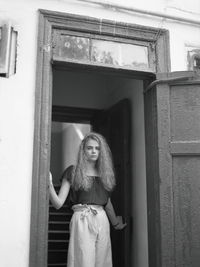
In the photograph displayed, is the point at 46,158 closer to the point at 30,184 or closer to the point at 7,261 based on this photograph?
the point at 30,184

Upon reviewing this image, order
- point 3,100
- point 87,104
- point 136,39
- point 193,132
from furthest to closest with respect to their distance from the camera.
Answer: point 87,104 < point 136,39 < point 193,132 < point 3,100

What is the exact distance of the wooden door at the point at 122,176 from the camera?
4184mm

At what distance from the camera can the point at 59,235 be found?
573 cm

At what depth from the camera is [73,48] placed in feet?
11.7

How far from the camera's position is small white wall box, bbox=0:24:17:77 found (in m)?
3.23

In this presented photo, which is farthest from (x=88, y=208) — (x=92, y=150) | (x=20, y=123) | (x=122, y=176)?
(x=20, y=123)

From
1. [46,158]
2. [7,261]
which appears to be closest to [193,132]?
[46,158]

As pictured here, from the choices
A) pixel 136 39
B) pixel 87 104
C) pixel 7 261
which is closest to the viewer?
pixel 7 261

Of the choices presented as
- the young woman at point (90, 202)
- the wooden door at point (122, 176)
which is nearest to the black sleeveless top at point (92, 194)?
the young woman at point (90, 202)

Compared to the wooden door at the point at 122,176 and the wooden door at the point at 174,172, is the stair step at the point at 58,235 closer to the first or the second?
the wooden door at the point at 122,176

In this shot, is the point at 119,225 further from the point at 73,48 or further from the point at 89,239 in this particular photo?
the point at 73,48

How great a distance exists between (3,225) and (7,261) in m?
0.26

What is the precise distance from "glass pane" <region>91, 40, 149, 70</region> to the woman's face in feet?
2.50

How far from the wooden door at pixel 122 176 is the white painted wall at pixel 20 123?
45.7 inches
